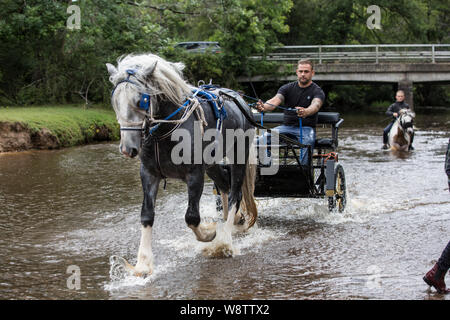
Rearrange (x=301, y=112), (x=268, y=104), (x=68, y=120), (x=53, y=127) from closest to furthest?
(x=301, y=112), (x=268, y=104), (x=53, y=127), (x=68, y=120)

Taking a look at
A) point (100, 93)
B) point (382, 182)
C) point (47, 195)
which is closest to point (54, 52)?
point (100, 93)

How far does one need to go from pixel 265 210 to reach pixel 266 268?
3.46 meters


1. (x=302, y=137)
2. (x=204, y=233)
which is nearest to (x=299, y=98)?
(x=302, y=137)

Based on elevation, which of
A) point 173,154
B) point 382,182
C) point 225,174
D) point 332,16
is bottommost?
point 382,182

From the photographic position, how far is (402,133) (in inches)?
719

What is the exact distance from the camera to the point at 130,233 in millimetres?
8055

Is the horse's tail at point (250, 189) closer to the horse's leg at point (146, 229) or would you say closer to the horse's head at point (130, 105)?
the horse's leg at point (146, 229)

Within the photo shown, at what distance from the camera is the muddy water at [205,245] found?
575cm

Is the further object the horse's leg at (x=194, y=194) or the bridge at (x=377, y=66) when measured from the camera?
the bridge at (x=377, y=66)

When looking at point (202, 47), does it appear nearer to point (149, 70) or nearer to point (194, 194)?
point (194, 194)

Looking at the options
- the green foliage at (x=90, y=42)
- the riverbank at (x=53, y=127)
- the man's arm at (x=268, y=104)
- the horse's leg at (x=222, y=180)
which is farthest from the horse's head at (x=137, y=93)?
the green foliage at (x=90, y=42)

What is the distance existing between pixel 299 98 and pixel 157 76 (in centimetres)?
350

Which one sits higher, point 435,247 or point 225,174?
point 225,174

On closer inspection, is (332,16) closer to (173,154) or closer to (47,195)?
(47,195)
